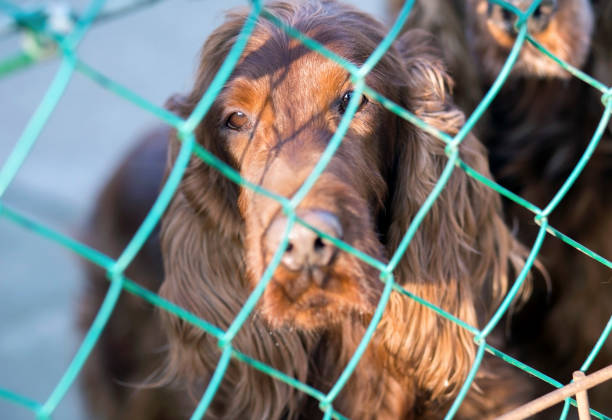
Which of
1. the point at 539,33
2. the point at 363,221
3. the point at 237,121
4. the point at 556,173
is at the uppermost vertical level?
the point at 539,33

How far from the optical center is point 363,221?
158 cm

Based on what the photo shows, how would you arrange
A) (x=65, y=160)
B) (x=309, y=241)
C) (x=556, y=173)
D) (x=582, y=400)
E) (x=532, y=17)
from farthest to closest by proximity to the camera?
(x=65, y=160)
(x=556, y=173)
(x=532, y=17)
(x=582, y=400)
(x=309, y=241)

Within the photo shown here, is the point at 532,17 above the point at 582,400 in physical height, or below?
above

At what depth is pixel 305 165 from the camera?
61.9 inches

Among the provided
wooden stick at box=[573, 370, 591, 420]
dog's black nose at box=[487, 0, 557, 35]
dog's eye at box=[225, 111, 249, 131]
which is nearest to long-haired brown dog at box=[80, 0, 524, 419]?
dog's eye at box=[225, 111, 249, 131]

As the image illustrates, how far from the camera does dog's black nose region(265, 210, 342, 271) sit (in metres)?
1.37

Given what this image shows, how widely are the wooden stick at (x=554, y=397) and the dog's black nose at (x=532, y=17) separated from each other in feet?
3.76

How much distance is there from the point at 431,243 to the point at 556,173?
3.51 ft

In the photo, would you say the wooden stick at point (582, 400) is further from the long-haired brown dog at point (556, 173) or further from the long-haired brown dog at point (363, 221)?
the long-haired brown dog at point (556, 173)

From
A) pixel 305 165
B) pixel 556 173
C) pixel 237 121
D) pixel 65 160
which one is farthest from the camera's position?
pixel 65 160

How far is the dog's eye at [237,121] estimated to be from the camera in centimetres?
180

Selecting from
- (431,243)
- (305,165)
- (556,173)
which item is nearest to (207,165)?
(305,165)

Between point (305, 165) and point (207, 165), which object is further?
point (207, 165)

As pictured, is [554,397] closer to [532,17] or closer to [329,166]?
[329,166]
